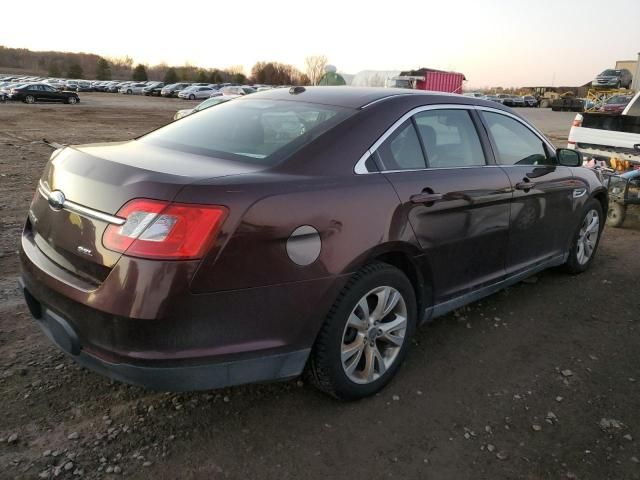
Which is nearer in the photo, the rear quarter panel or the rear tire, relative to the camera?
the rear quarter panel

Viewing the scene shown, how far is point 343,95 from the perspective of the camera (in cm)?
333

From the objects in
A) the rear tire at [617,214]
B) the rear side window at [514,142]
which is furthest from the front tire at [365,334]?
the rear tire at [617,214]

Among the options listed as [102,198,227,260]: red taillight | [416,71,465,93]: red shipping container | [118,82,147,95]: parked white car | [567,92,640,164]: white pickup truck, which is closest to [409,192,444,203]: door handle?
[102,198,227,260]: red taillight

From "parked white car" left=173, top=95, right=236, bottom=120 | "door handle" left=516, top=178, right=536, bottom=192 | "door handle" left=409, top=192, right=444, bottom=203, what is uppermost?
"parked white car" left=173, top=95, right=236, bottom=120

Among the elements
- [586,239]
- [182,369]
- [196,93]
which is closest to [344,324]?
[182,369]

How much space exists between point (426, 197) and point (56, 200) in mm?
1898

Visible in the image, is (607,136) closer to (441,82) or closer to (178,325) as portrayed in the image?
(178,325)

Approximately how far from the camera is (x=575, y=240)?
4898mm

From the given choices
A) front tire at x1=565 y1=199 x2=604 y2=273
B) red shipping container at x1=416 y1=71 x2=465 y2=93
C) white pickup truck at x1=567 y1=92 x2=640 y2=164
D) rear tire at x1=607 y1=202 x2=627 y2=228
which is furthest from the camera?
red shipping container at x1=416 y1=71 x2=465 y2=93

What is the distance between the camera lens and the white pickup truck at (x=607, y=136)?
25.6 ft

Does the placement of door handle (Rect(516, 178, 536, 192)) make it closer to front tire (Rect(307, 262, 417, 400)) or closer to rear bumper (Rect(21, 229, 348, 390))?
front tire (Rect(307, 262, 417, 400))

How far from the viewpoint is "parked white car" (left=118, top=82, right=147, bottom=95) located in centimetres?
6431

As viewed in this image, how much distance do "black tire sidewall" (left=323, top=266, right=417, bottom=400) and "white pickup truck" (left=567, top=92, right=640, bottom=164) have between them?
6268 millimetres

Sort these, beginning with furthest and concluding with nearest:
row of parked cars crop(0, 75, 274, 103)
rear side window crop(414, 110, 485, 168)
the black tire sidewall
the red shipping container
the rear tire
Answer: row of parked cars crop(0, 75, 274, 103) → the red shipping container → the rear tire → rear side window crop(414, 110, 485, 168) → the black tire sidewall
